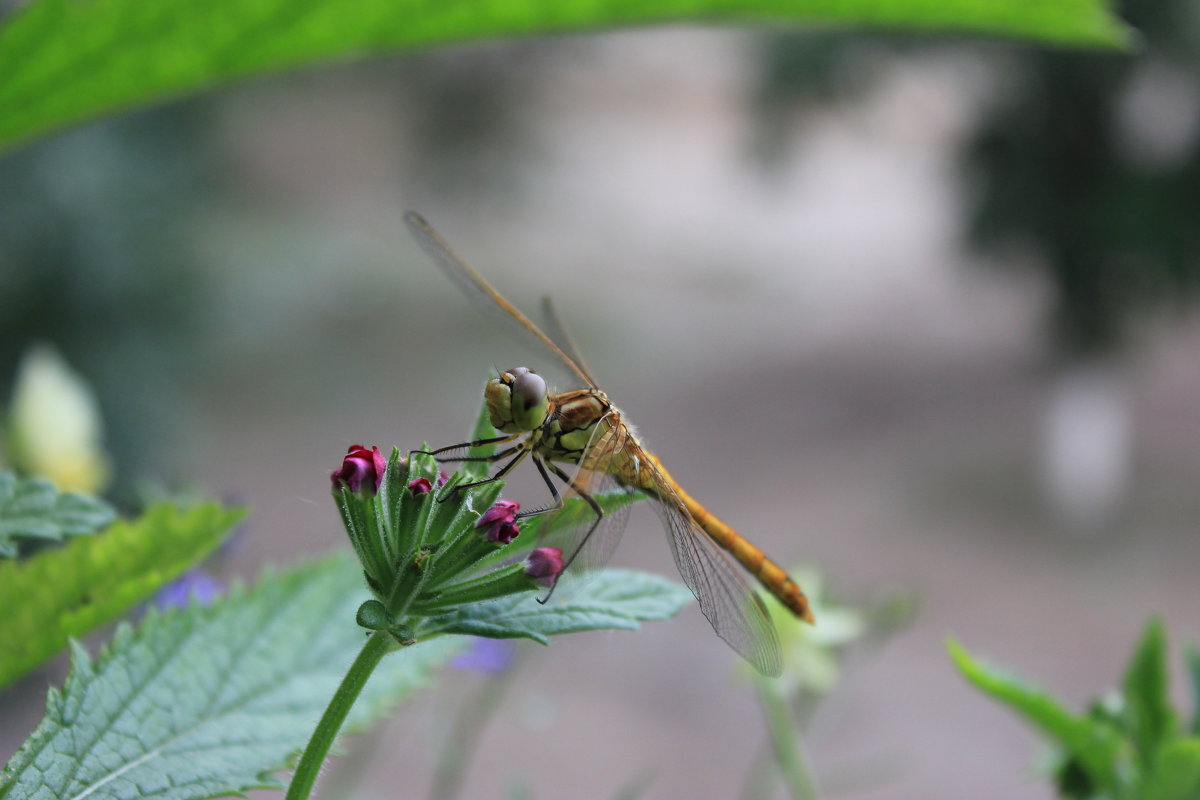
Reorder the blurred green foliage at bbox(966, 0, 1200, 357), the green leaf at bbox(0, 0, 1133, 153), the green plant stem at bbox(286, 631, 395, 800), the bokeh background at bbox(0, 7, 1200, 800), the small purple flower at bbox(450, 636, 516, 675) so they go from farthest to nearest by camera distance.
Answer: the blurred green foliage at bbox(966, 0, 1200, 357), the bokeh background at bbox(0, 7, 1200, 800), the small purple flower at bbox(450, 636, 516, 675), the green leaf at bbox(0, 0, 1133, 153), the green plant stem at bbox(286, 631, 395, 800)

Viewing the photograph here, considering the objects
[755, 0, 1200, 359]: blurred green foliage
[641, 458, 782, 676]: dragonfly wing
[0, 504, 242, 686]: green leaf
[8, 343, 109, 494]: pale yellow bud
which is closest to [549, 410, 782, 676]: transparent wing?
[641, 458, 782, 676]: dragonfly wing

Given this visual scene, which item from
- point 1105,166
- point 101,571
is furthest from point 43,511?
point 1105,166

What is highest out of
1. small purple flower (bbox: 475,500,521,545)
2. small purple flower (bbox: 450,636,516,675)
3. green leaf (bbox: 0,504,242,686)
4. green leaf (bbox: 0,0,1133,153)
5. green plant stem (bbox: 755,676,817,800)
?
green leaf (bbox: 0,0,1133,153)

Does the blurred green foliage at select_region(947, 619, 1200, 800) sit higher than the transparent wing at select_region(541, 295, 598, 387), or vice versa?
the transparent wing at select_region(541, 295, 598, 387)

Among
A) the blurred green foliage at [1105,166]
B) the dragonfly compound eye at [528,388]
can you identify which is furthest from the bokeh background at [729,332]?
the dragonfly compound eye at [528,388]

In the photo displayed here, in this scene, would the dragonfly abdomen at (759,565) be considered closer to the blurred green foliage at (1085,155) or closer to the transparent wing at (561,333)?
the transparent wing at (561,333)

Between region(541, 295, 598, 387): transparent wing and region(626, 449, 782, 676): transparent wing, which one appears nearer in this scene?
region(626, 449, 782, 676): transparent wing

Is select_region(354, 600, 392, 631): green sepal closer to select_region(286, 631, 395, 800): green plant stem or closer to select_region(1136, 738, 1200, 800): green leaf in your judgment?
select_region(286, 631, 395, 800): green plant stem

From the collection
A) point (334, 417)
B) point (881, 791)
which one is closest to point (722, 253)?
point (334, 417)
